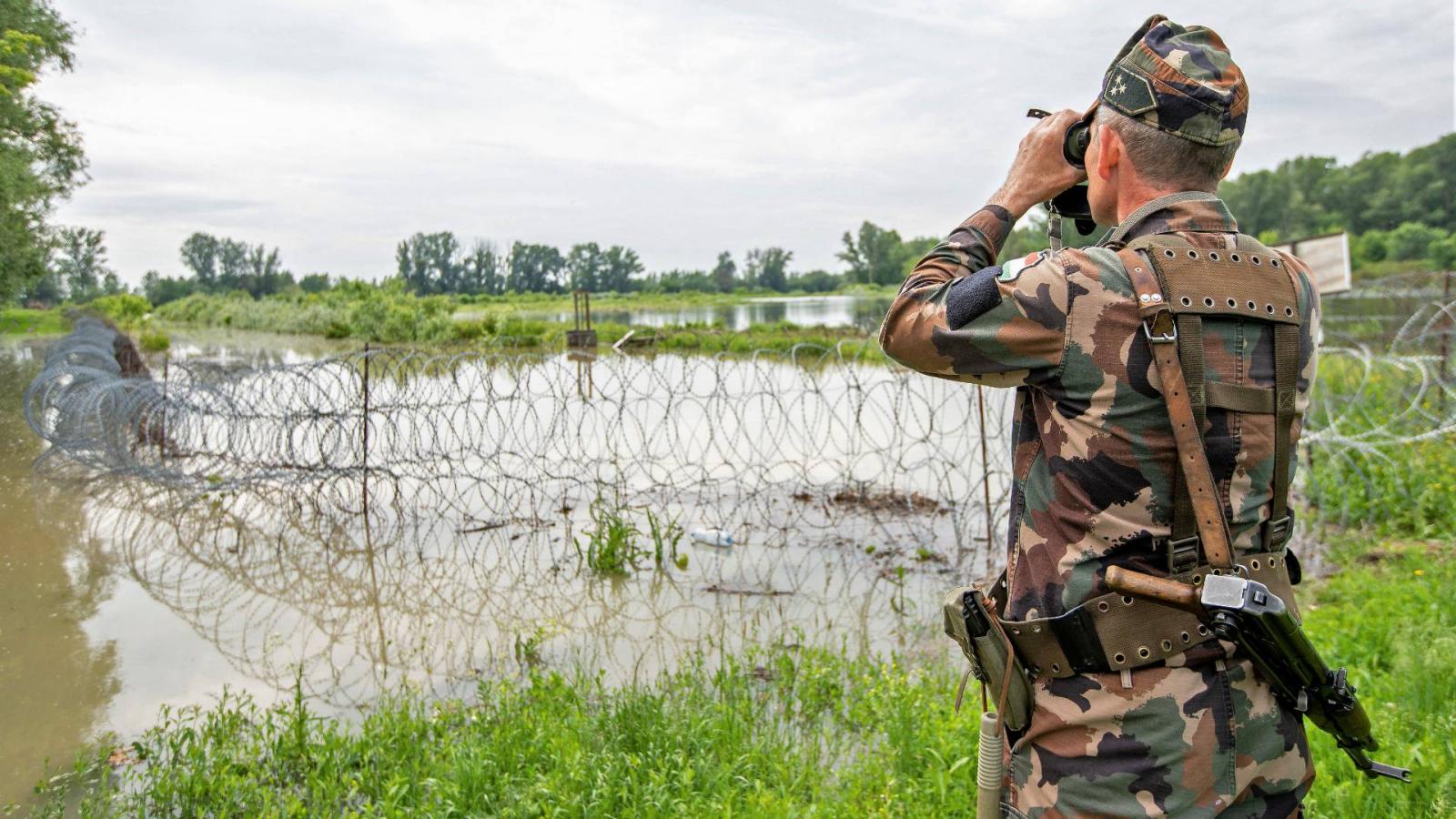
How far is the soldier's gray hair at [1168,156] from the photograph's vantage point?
5.31ft

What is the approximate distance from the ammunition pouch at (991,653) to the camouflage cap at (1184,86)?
95cm

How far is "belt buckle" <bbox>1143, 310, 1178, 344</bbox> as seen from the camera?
1.54m

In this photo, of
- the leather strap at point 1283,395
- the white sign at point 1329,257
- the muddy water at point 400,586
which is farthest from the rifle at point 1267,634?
the white sign at point 1329,257

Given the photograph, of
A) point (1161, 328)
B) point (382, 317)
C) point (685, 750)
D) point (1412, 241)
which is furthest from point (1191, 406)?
point (1412, 241)

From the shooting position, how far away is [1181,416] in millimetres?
1524

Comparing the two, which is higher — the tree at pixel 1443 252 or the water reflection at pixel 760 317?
the tree at pixel 1443 252

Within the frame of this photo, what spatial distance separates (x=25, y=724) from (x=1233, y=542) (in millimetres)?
5709

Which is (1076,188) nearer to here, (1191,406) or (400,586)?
(1191,406)

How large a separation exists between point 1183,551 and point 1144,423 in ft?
0.75

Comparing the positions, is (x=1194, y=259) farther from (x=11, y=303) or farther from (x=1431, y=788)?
(x=11, y=303)

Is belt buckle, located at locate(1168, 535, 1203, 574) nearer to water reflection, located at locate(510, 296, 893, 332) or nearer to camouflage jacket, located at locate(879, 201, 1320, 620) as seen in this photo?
camouflage jacket, located at locate(879, 201, 1320, 620)

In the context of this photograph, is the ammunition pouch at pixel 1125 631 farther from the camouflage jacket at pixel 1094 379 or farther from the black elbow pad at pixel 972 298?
the black elbow pad at pixel 972 298

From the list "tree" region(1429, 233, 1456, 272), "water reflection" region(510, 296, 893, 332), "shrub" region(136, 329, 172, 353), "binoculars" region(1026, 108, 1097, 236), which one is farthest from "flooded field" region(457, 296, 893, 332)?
"tree" region(1429, 233, 1456, 272)

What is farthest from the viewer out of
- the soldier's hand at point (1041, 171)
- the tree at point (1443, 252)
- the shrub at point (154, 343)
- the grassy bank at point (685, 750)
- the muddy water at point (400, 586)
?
the tree at point (1443, 252)
